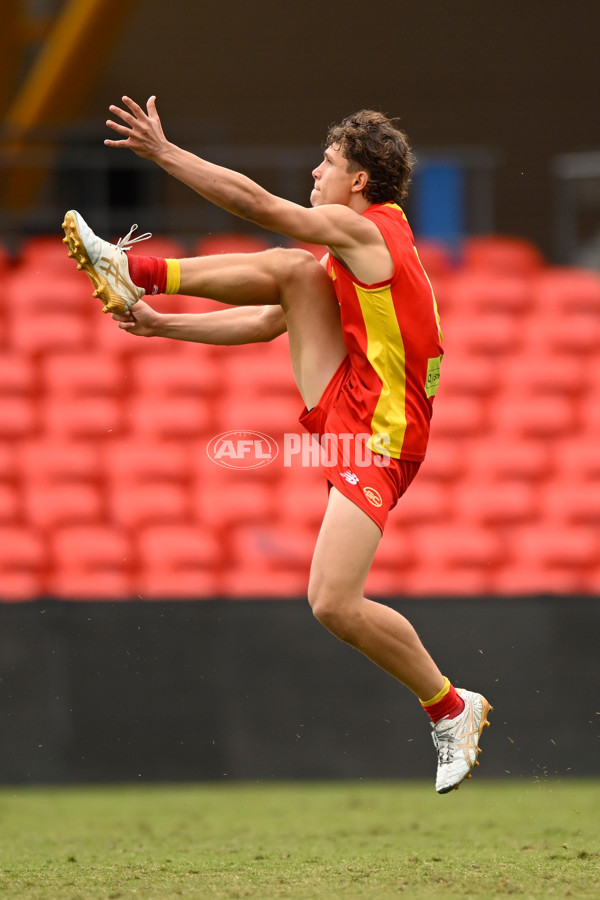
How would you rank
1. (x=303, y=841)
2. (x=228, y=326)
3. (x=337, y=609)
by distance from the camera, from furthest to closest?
(x=303, y=841)
(x=228, y=326)
(x=337, y=609)

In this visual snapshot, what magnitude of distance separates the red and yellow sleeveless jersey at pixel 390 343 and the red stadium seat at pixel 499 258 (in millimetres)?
4518

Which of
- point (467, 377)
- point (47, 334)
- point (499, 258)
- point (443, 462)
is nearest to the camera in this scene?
point (443, 462)

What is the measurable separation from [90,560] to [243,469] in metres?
0.97

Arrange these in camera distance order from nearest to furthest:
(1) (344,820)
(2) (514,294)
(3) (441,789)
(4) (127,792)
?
1. (3) (441,789)
2. (1) (344,820)
3. (4) (127,792)
4. (2) (514,294)

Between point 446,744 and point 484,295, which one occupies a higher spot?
point 484,295

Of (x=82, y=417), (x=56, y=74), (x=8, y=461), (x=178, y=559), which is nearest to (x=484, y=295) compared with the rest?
(x=82, y=417)

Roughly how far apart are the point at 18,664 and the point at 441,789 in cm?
263

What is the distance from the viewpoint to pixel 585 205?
10648mm

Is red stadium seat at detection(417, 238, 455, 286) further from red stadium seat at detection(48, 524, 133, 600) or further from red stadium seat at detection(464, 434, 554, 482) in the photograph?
red stadium seat at detection(48, 524, 133, 600)

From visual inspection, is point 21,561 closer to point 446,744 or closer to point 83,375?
point 83,375

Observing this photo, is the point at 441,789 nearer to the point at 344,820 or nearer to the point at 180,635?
the point at 344,820

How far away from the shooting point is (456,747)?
442 cm

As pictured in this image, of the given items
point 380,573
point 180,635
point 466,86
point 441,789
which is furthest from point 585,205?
point 441,789

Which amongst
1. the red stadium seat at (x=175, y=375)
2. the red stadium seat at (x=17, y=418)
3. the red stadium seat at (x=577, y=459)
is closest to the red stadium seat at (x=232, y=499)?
the red stadium seat at (x=175, y=375)
